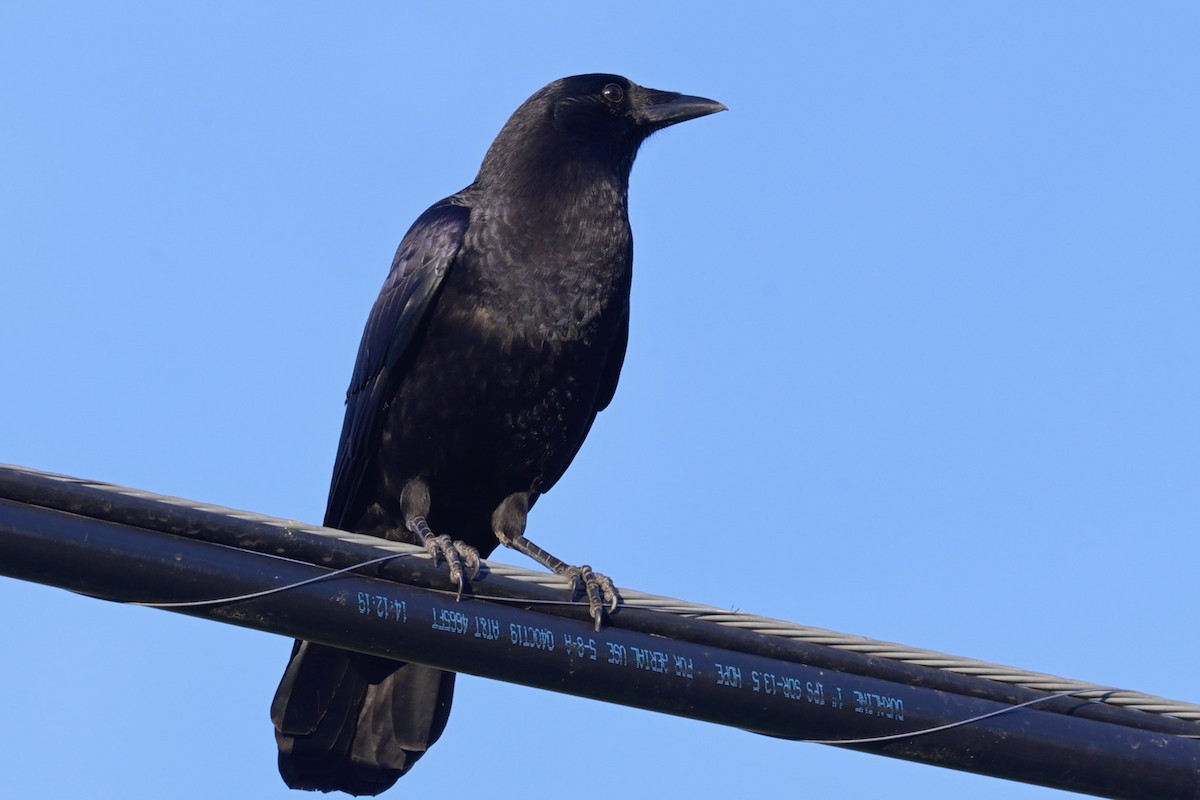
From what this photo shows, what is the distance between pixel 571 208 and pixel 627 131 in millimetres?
940

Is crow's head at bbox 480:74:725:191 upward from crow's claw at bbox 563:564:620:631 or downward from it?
upward

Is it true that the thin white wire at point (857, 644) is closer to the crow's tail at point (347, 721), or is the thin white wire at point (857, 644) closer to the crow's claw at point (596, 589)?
the crow's claw at point (596, 589)

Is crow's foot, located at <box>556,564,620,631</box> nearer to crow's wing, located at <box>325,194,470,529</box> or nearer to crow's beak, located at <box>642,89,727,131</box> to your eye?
crow's wing, located at <box>325,194,470,529</box>

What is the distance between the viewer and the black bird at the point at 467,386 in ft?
19.7

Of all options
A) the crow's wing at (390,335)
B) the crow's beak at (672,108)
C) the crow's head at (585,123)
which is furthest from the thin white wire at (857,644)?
the crow's beak at (672,108)

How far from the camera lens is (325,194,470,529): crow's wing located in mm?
6480

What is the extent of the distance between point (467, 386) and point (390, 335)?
0.45 m

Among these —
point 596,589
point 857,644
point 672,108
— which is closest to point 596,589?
point 596,589

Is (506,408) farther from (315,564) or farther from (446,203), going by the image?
(315,564)

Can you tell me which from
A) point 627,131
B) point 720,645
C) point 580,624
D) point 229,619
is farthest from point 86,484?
point 627,131

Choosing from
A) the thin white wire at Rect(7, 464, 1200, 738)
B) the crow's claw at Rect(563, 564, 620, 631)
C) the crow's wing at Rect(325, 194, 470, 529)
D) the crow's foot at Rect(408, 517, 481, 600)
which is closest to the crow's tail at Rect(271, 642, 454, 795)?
the crow's wing at Rect(325, 194, 470, 529)

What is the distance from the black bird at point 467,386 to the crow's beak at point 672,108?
0.62 m

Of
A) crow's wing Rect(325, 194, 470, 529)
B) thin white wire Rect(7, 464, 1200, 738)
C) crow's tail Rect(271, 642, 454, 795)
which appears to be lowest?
crow's tail Rect(271, 642, 454, 795)

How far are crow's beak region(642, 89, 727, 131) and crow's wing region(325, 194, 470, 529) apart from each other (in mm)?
1144
